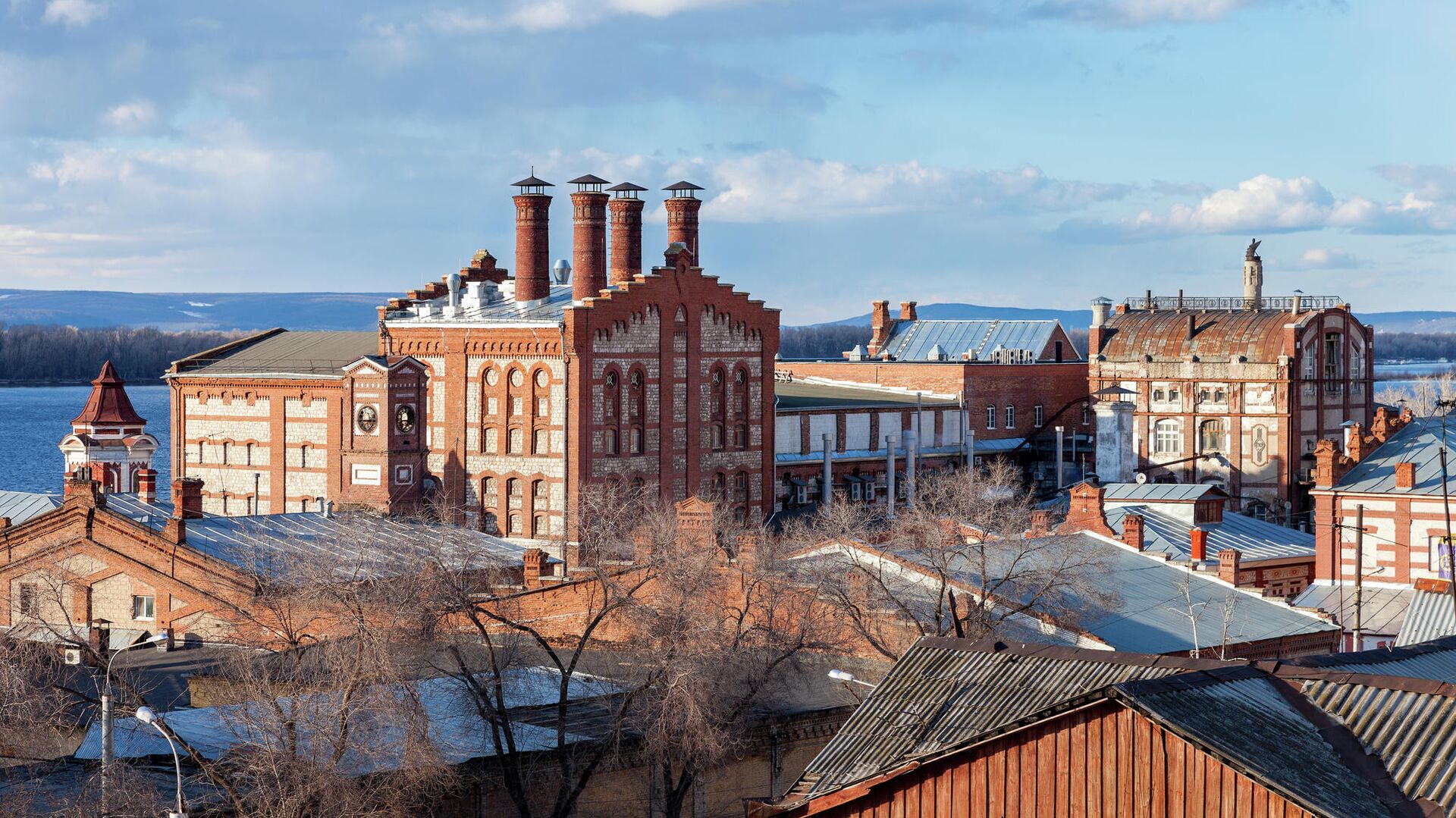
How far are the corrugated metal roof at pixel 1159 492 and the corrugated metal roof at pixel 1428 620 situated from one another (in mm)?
20695

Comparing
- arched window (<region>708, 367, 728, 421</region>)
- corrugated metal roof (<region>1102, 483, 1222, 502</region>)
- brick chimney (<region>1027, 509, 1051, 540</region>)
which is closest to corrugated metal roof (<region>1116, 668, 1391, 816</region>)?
brick chimney (<region>1027, 509, 1051, 540</region>)

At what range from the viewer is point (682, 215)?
262 feet

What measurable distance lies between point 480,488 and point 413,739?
39068 millimetres

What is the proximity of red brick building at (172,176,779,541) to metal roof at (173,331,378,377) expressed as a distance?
0.35 meters

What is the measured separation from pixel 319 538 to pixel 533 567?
648 centimetres

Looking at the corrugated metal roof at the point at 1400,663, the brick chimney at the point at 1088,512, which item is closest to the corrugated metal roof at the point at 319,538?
the brick chimney at the point at 1088,512

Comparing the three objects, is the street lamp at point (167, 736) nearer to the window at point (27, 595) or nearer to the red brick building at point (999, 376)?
the window at point (27, 595)

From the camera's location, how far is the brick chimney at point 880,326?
393ft

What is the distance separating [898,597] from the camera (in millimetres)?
48000

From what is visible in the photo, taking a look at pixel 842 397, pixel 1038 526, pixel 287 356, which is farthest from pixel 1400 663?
pixel 842 397

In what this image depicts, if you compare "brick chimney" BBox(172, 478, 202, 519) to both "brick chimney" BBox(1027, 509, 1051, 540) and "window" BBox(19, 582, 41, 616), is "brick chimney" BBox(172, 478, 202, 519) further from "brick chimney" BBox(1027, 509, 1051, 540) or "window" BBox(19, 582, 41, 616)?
"brick chimney" BBox(1027, 509, 1051, 540)

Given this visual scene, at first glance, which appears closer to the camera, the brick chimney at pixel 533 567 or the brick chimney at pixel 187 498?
the brick chimney at pixel 533 567

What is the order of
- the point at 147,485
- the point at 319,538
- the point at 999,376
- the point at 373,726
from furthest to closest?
the point at 999,376
the point at 147,485
the point at 319,538
the point at 373,726

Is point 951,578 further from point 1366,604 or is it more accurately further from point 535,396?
point 535,396
